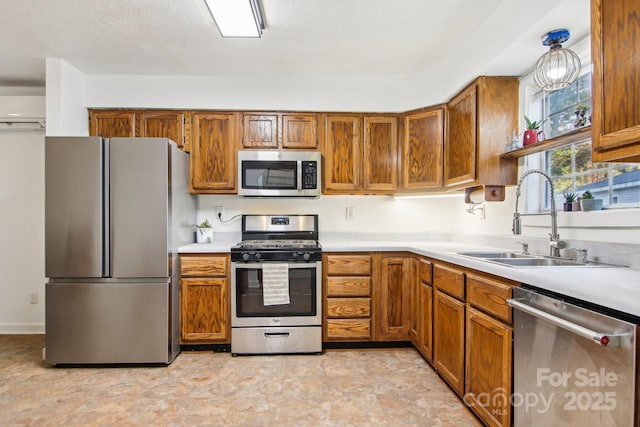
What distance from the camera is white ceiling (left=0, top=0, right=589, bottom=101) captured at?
2.09m

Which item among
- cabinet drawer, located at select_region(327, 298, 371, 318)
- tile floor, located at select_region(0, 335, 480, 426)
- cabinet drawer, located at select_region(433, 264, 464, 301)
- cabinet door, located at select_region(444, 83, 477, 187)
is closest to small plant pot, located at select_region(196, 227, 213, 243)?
tile floor, located at select_region(0, 335, 480, 426)

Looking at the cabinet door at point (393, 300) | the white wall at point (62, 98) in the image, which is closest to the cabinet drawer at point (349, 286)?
the cabinet door at point (393, 300)

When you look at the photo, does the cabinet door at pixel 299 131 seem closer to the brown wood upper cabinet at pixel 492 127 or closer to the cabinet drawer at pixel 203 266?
the cabinet drawer at pixel 203 266

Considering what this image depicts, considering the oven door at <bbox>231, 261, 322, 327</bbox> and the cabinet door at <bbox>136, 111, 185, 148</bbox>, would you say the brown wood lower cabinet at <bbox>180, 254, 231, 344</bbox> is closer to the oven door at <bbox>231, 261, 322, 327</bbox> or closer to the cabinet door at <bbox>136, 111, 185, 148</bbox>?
the oven door at <bbox>231, 261, 322, 327</bbox>

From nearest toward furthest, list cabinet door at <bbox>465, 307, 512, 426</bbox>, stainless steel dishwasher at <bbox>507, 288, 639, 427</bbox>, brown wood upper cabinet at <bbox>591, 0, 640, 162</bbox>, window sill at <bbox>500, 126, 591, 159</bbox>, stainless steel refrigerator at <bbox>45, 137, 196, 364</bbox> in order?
stainless steel dishwasher at <bbox>507, 288, 639, 427</bbox>, brown wood upper cabinet at <bbox>591, 0, 640, 162</bbox>, cabinet door at <bbox>465, 307, 512, 426</bbox>, window sill at <bbox>500, 126, 591, 159</bbox>, stainless steel refrigerator at <bbox>45, 137, 196, 364</bbox>

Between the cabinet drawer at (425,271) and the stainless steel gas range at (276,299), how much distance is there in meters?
0.83

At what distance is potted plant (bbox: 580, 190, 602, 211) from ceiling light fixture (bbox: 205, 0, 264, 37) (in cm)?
221

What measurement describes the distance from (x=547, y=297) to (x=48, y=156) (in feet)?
10.9

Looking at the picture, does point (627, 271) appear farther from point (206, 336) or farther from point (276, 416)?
point (206, 336)

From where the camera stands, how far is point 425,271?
262 cm

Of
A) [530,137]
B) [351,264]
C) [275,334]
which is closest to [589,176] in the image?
[530,137]

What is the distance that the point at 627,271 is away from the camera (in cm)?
154

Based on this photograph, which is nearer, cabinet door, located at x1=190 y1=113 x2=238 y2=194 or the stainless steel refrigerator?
the stainless steel refrigerator

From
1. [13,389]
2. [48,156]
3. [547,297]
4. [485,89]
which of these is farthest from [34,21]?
[547,297]
